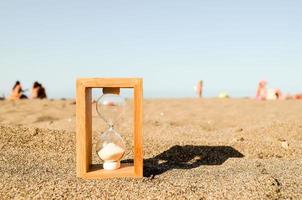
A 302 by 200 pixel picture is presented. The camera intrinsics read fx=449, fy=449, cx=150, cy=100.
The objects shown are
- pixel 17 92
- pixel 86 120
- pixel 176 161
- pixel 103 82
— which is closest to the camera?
pixel 103 82

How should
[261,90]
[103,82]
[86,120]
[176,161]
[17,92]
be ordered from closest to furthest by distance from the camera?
[103,82] < [86,120] < [176,161] < [17,92] < [261,90]

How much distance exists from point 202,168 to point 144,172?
791mm

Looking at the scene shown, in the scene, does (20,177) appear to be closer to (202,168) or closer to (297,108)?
(202,168)

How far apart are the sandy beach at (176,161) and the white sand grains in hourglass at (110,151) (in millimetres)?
344

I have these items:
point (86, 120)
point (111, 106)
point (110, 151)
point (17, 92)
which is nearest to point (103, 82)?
point (111, 106)

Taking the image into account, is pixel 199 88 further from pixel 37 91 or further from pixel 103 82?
pixel 103 82

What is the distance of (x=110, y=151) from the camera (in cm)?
441

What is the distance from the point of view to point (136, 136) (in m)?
4.34

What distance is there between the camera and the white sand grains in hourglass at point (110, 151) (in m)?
4.42

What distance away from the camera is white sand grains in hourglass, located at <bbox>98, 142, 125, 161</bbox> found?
14.5ft

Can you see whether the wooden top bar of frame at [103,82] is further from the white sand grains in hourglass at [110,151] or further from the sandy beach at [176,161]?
the sandy beach at [176,161]

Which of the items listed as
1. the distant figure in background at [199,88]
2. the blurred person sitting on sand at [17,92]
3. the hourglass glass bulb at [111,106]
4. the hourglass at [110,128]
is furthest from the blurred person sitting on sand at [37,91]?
the hourglass glass bulb at [111,106]

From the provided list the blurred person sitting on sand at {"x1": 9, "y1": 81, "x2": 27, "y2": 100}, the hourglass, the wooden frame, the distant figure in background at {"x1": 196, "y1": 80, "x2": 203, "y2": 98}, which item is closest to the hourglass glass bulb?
the hourglass

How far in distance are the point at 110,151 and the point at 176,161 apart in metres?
1.41
